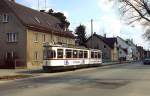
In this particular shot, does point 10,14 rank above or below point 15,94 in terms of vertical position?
above

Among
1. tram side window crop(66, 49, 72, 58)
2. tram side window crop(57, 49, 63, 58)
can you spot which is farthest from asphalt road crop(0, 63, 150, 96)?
tram side window crop(66, 49, 72, 58)

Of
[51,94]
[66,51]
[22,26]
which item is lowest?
[51,94]

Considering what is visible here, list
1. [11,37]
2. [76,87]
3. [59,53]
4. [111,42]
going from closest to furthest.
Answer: [76,87]
[59,53]
[11,37]
[111,42]

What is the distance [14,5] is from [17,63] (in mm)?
9586

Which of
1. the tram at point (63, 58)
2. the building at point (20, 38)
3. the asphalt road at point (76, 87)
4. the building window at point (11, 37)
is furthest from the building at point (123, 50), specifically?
the asphalt road at point (76, 87)

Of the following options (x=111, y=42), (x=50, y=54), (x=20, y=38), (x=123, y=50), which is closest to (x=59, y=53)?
(x=50, y=54)

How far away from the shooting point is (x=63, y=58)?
1695 inches

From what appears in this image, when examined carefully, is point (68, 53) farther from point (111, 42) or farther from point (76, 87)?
point (111, 42)

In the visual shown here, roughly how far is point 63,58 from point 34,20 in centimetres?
1822

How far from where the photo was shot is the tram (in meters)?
41.5

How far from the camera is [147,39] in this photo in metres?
45.4

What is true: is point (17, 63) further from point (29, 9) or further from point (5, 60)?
point (29, 9)

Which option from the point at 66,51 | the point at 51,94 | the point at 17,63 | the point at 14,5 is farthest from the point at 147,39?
the point at 51,94

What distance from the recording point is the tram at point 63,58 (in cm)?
4150
